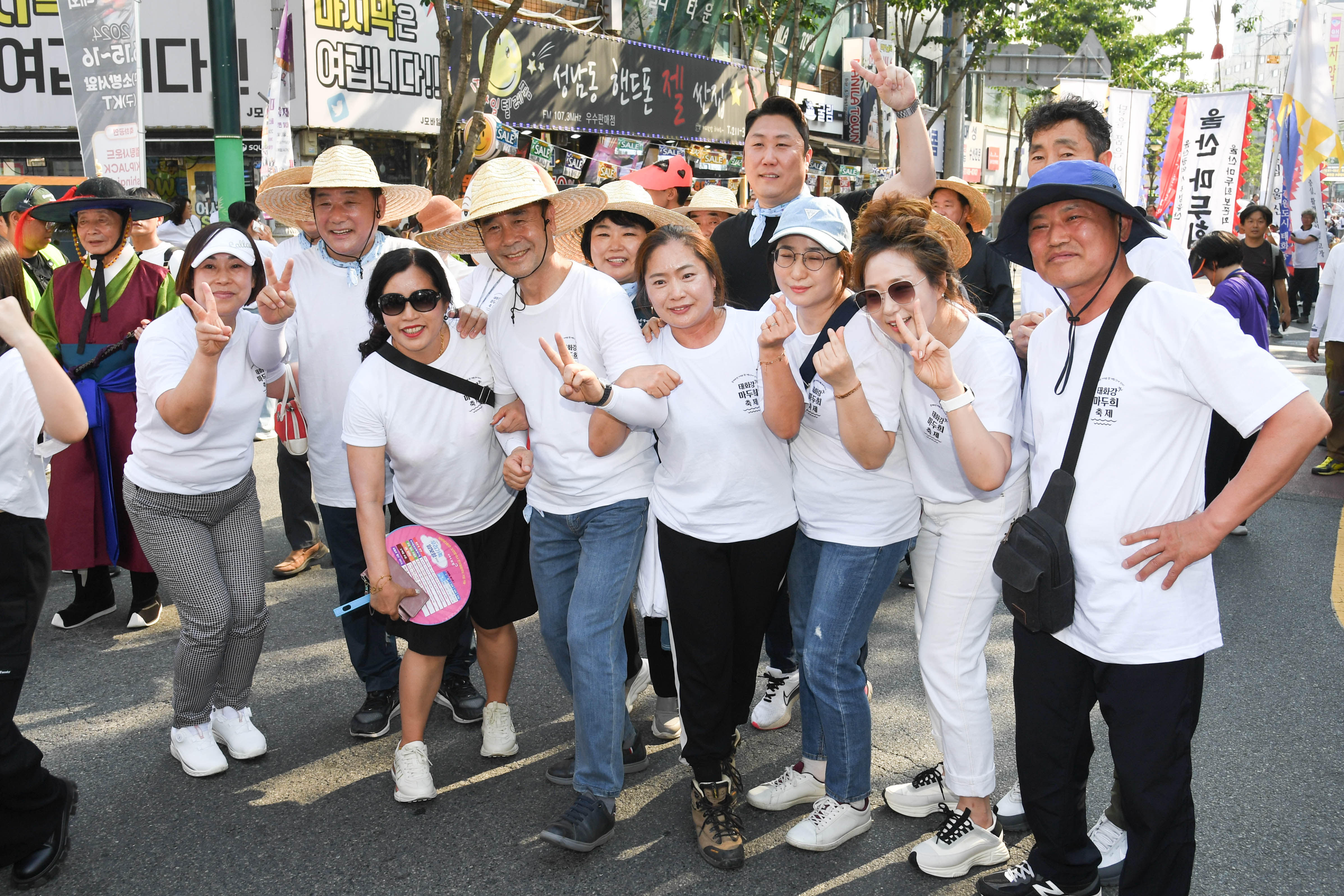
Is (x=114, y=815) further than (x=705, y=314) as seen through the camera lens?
Yes

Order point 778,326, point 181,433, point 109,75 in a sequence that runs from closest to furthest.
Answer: point 778,326
point 181,433
point 109,75

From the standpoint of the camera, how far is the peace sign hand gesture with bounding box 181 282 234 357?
128 inches

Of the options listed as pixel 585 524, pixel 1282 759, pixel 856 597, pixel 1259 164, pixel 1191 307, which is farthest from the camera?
pixel 1259 164

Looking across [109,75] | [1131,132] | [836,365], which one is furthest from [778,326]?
[1131,132]

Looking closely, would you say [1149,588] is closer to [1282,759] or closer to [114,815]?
[1282,759]

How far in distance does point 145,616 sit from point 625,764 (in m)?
2.83

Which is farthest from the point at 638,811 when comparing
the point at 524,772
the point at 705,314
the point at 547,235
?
the point at 547,235

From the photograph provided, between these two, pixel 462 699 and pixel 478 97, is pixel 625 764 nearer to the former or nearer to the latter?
pixel 462 699

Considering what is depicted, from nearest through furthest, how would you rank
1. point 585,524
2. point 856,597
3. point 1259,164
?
point 856,597 → point 585,524 → point 1259,164

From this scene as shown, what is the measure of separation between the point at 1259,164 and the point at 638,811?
55758 mm

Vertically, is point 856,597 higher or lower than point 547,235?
lower

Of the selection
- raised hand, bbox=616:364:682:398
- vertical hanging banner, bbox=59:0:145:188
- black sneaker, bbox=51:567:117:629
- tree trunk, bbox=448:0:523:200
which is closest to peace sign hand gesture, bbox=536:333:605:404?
raised hand, bbox=616:364:682:398

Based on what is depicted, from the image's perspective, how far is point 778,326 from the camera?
2.71 meters

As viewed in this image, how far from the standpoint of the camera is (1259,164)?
160 feet
